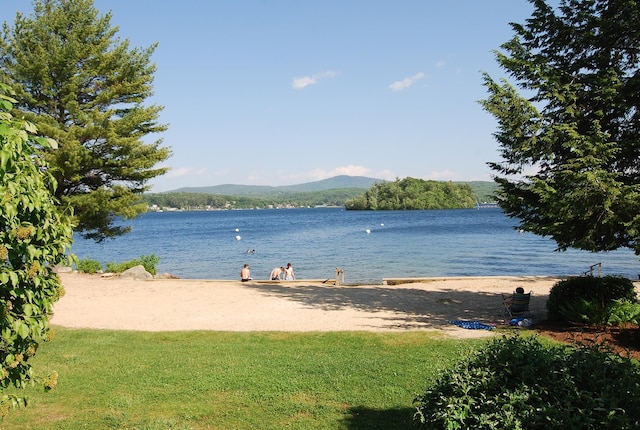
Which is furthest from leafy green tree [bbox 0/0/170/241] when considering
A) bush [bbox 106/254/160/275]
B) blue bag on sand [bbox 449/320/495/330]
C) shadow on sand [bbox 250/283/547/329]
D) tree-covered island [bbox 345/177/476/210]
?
tree-covered island [bbox 345/177/476/210]

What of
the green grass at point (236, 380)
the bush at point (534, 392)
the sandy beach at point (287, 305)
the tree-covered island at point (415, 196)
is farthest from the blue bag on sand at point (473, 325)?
the tree-covered island at point (415, 196)

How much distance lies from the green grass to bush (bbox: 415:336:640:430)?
2.48 ft

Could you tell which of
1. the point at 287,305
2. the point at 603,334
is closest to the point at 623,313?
the point at 603,334

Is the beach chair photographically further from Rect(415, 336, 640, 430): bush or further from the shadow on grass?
Rect(415, 336, 640, 430): bush

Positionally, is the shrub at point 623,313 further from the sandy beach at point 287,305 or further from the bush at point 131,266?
the bush at point 131,266

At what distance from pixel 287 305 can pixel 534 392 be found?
11.7 meters

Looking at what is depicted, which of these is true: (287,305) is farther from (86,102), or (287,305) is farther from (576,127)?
(86,102)

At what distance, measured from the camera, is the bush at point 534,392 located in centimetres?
364

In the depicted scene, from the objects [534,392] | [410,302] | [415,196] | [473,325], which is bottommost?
[410,302]

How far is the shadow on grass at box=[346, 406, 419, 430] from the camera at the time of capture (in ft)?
19.5

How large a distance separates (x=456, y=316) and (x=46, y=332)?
11.3 metres

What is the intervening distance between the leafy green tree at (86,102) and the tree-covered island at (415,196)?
142187mm

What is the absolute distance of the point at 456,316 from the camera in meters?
13.2

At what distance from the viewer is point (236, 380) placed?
770 centimetres
